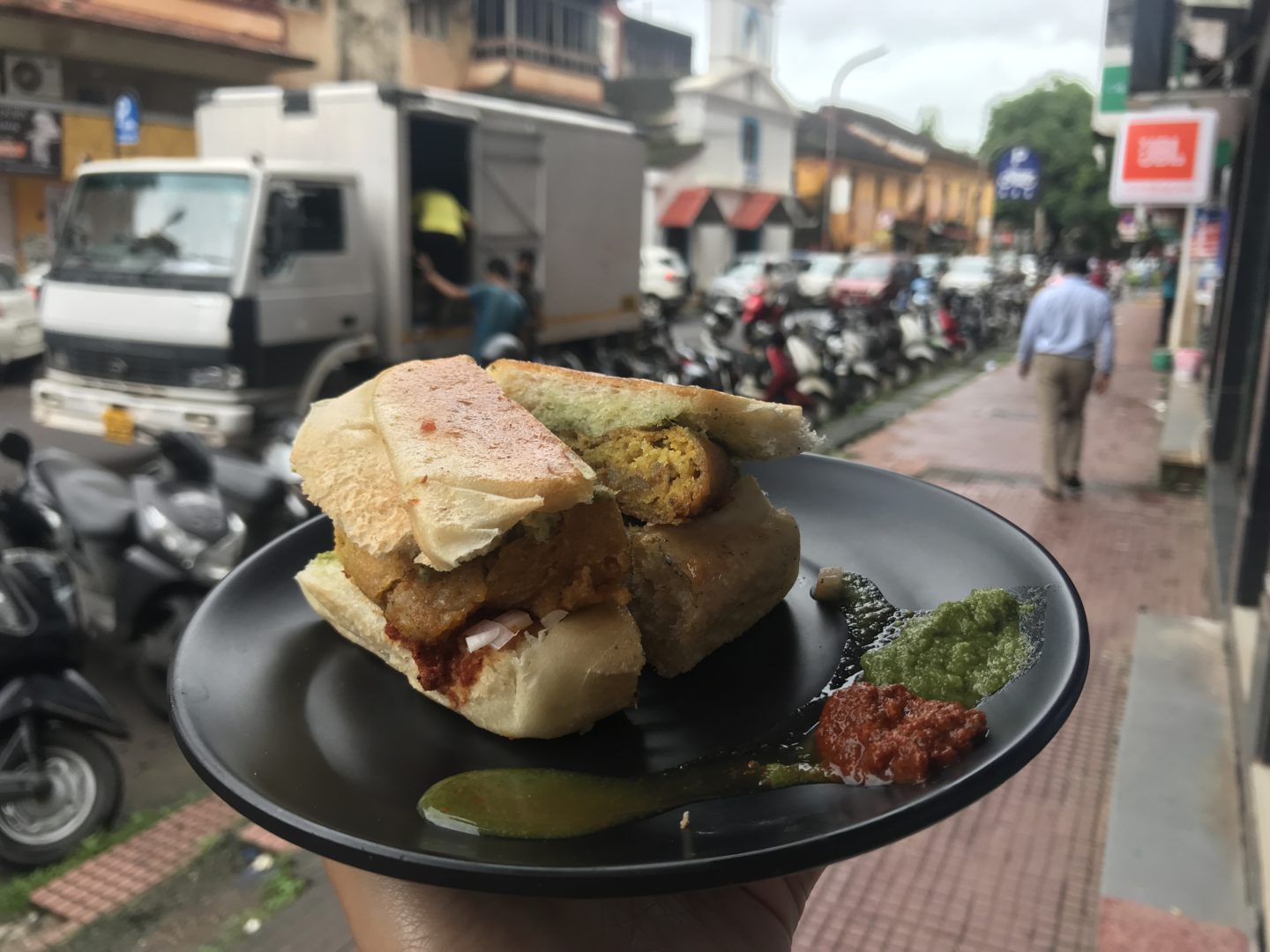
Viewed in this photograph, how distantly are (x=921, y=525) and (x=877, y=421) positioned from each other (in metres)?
10.3

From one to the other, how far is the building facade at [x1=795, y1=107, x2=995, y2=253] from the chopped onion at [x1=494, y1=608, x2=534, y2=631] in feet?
128

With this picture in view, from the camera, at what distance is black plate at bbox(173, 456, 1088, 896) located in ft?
4.11

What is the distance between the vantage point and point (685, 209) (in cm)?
3353

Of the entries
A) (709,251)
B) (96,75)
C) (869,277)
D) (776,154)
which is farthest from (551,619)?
(776,154)

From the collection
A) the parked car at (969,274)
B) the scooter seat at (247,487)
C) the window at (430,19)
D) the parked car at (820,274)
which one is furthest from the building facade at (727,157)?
the scooter seat at (247,487)

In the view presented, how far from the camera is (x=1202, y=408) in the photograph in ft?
39.7

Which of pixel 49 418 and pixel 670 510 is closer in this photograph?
pixel 670 510

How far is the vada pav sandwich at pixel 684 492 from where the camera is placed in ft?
6.43

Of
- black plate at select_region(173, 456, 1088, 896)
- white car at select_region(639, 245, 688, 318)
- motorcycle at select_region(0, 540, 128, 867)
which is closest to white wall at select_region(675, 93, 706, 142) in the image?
white car at select_region(639, 245, 688, 318)

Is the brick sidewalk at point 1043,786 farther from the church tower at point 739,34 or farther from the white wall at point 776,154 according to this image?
the white wall at point 776,154

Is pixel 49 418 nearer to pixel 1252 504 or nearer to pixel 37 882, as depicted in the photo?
pixel 37 882

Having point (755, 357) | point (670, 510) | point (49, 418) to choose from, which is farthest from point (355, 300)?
point (670, 510)

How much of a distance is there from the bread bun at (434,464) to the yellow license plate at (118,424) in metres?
5.60

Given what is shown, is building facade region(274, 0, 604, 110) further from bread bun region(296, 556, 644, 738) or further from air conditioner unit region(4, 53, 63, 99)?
bread bun region(296, 556, 644, 738)
